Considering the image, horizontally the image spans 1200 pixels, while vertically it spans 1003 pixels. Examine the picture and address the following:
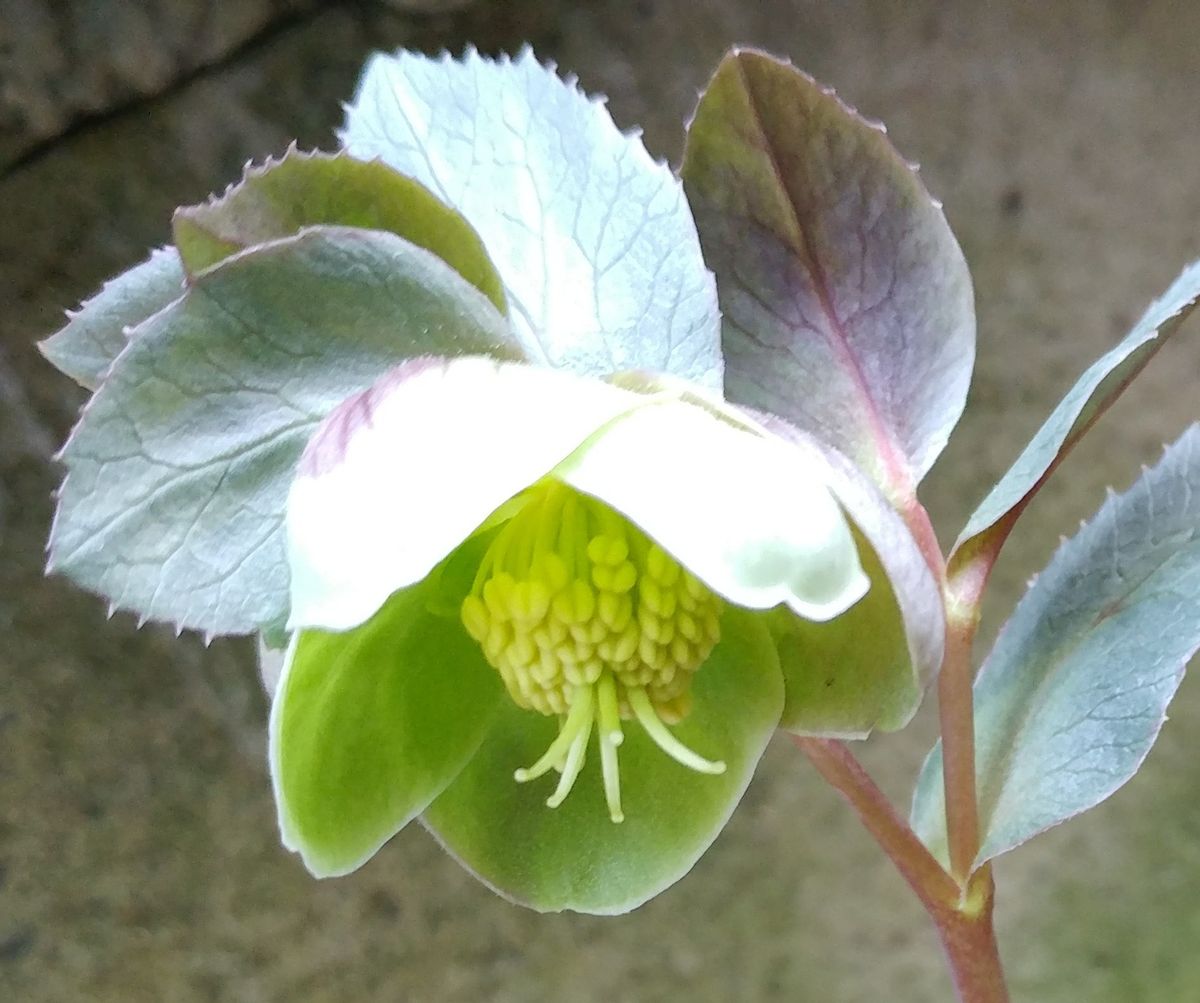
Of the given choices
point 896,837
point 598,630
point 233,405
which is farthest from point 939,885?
point 233,405

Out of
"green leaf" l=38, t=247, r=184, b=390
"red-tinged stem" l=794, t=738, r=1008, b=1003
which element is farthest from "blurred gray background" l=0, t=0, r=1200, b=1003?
"red-tinged stem" l=794, t=738, r=1008, b=1003

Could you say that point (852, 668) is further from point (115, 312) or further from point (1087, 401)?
point (115, 312)

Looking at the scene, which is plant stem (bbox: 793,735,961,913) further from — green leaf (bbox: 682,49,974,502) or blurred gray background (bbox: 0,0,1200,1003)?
blurred gray background (bbox: 0,0,1200,1003)

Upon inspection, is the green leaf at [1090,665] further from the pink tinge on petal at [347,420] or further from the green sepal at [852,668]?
the pink tinge on petal at [347,420]

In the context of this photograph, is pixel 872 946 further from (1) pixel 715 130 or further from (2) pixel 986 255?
(1) pixel 715 130

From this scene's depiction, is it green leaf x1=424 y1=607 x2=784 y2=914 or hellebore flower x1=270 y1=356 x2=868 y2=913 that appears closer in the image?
hellebore flower x1=270 y1=356 x2=868 y2=913
